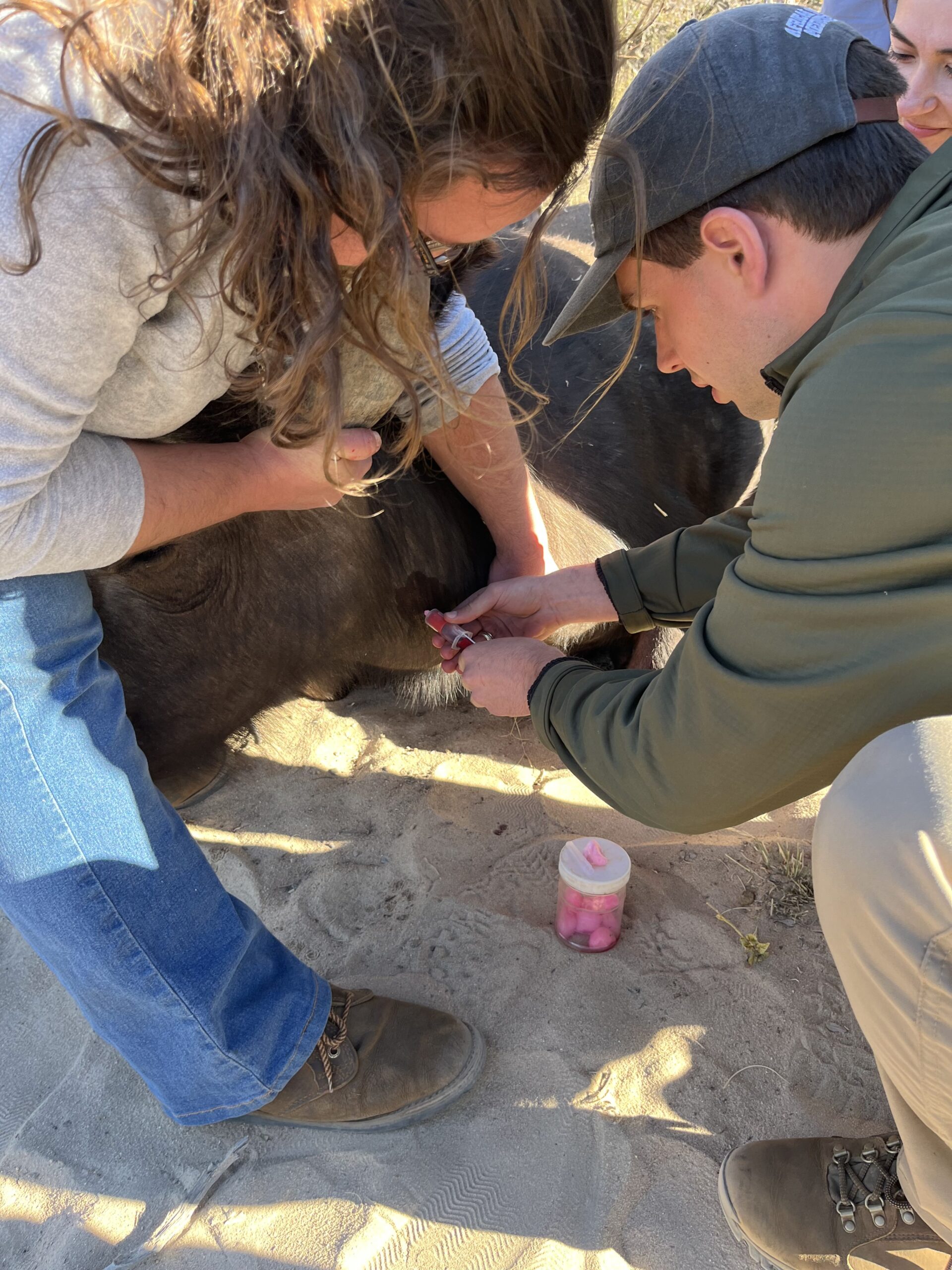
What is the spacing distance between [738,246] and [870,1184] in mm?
1290

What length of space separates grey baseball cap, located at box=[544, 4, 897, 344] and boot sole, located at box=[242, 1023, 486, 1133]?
4.20ft

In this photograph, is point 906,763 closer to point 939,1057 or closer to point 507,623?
point 939,1057

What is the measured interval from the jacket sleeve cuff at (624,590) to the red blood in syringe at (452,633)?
9.6 inches

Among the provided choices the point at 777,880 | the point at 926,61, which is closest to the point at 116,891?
the point at 777,880

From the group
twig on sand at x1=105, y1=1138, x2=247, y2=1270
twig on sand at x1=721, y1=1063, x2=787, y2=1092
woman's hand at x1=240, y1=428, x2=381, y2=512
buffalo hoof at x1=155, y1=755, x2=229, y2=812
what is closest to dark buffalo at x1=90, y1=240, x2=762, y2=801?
buffalo hoof at x1=155, y1=755, x2=229, y2=812

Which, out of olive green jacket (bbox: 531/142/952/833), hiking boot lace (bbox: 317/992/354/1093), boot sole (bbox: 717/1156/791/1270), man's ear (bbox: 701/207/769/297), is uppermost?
man's ear (bbox: 701/207/769/297)

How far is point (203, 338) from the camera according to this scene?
4.14 ft

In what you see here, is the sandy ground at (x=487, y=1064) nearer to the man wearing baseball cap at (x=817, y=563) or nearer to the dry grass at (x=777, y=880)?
the dry grass at (x=777, y=880)

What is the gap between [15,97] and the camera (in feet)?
3.23

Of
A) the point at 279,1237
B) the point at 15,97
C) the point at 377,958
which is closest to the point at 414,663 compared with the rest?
the point at 377,958

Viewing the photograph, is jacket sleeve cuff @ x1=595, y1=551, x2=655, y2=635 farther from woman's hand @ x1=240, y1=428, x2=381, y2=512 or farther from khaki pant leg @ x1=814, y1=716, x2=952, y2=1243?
khaki pant leg @ x1=814, y1=716, x2=952, y2=1243

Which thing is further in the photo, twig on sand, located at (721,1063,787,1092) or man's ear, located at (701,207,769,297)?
twig on sand, located at (721,1063,787,1092)

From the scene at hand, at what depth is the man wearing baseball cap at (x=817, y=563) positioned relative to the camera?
1083mm

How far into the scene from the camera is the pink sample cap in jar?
181 centimetres
